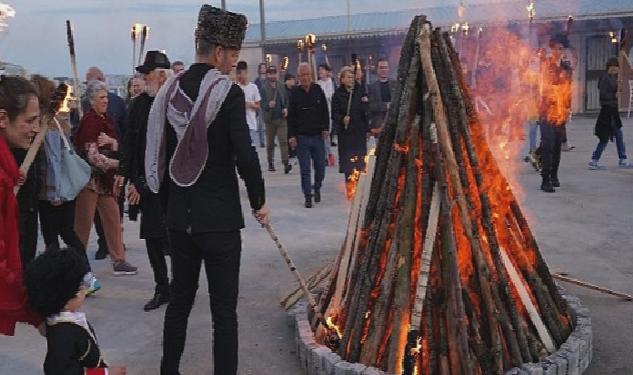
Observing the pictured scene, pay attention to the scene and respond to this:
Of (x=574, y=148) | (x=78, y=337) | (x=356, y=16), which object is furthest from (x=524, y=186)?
(x=356, y=16)

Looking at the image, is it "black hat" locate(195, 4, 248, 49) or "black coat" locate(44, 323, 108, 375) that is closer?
"black coat" locate(44, 323, 108, 375)

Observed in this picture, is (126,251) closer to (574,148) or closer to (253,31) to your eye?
(574,148)

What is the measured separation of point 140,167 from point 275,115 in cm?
788

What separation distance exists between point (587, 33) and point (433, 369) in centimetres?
2298

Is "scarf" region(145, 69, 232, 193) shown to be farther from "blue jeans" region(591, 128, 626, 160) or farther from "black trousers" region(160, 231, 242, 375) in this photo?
"blue jeans" region(591, 128, 626, 160)

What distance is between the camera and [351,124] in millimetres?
9875

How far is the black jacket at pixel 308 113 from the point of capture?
9.84 m

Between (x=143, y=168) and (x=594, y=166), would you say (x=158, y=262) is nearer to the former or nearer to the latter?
(x=143, y=168)

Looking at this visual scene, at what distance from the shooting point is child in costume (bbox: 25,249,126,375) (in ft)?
9.70

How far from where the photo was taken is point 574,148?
15203mm

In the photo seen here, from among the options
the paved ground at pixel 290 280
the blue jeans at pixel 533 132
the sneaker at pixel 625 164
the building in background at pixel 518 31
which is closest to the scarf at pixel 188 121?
the paved ground at pixel 290 280

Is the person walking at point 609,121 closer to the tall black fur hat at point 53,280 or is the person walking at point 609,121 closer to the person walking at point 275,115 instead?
the person walking at point 275,115

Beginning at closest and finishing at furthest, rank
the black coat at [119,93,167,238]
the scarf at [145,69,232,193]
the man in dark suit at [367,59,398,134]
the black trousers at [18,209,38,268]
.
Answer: the scarf at [145,69,232,193] < the black trousers at [18,209,38,268] < the black coat at [119,93,167,238] < the man in dark suit at [367,59,398,134]

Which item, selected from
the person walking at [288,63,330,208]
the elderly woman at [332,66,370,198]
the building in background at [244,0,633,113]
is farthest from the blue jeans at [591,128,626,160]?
the building in background at [244,0,633,113]
